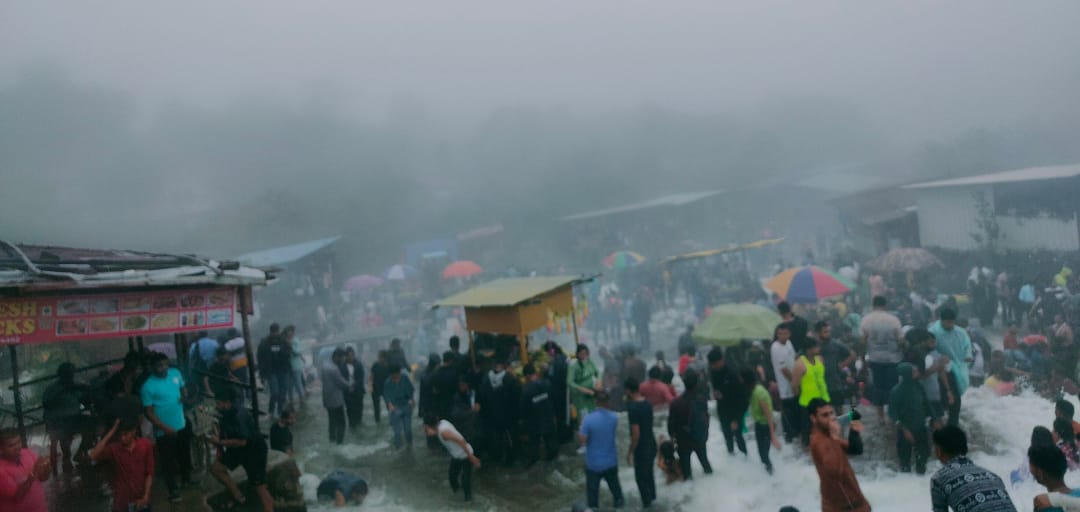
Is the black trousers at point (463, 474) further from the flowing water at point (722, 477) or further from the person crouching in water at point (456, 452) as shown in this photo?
the flowing water at point (722, 477)

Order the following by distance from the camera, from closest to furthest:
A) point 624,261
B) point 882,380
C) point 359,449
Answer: point 882,380, point 359,449, point 624,261

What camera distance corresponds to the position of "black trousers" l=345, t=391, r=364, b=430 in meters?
9.66

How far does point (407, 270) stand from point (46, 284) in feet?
56.9

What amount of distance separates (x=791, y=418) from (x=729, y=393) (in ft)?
3.39

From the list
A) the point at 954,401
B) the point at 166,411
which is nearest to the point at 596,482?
the point at 954,401

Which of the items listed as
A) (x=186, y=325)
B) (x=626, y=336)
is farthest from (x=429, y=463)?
(x=626, y=336)

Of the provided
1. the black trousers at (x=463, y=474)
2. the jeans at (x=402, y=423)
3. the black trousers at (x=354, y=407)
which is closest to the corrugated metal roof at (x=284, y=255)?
the black trousers at (x=354, y=407)

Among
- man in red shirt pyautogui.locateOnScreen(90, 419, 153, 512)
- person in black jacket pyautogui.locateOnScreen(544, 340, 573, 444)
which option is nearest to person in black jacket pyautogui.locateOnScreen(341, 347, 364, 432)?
person in black jacket pyautogui.locateOnScreen(544, 340, 573, 444)

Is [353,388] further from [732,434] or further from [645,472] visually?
[732,434]

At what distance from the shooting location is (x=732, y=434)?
7.65m

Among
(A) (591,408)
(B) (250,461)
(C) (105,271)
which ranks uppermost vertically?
(C) (105,271)

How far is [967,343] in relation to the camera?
731 centimetres

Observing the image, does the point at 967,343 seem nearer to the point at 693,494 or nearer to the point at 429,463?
the point at 693,494

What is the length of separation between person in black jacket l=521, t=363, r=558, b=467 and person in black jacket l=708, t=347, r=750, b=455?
2.00 m
